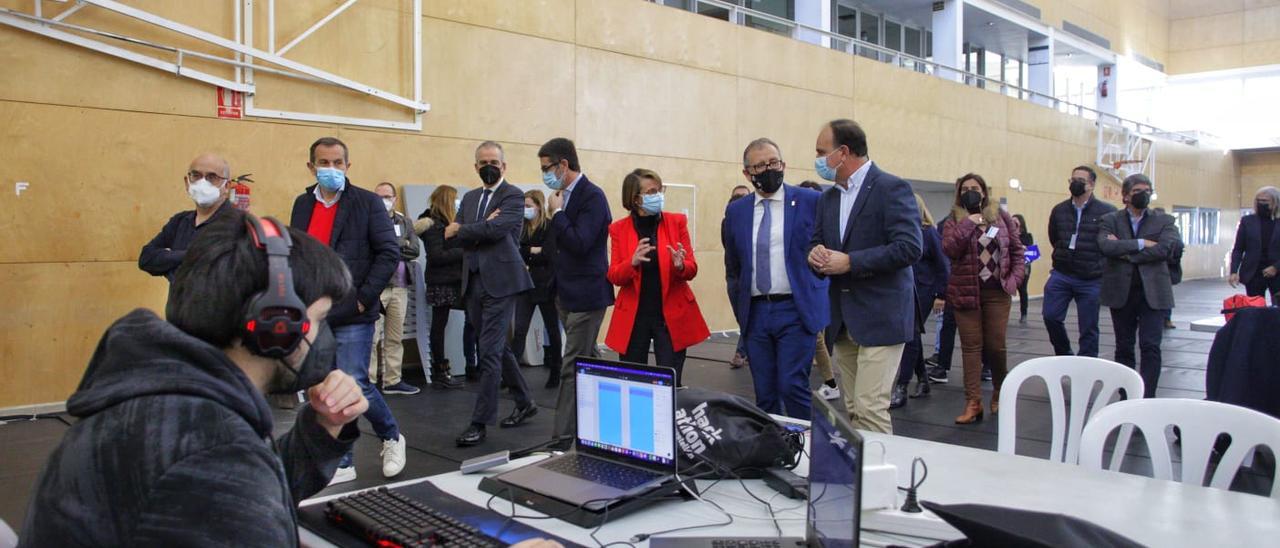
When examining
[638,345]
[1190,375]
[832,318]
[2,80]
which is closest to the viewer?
[832,318]

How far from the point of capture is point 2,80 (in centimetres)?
597

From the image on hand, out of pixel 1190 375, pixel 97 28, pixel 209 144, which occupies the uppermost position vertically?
pixel 97 28

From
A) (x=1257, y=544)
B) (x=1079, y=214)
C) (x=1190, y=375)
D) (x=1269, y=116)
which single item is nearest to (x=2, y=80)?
(x=1257, y=544)

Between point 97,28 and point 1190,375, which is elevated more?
point 97,28

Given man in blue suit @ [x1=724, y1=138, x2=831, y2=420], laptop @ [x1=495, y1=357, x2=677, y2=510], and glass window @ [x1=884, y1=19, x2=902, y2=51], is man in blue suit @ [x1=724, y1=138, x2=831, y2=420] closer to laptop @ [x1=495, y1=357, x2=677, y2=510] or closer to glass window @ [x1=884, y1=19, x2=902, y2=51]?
laptop @ [x1=495, y1=357, x2=677, y2=510]

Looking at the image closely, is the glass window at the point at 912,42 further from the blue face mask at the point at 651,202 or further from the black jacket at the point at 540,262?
the blue face mask at the point at 651,202

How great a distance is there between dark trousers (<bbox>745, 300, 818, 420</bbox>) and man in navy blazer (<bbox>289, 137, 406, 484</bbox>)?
6.00 ft

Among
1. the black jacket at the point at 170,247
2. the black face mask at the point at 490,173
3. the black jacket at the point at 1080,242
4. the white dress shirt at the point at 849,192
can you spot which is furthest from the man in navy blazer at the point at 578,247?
the black jacket at the point at 1080,242

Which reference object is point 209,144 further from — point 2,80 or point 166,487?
point 166,487

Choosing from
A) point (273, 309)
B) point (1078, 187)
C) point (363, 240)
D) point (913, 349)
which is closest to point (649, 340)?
point (363, 240)

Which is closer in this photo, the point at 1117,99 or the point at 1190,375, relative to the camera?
the point at 1190,375

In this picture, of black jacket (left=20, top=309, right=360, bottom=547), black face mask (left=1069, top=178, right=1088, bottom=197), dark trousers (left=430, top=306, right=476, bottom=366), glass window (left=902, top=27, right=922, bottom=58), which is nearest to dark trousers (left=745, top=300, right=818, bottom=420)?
black jacket (left=20, top=309, right=360, bottom=547)

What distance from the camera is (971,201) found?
6.02 metres

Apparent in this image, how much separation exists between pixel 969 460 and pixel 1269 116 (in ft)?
98.5
